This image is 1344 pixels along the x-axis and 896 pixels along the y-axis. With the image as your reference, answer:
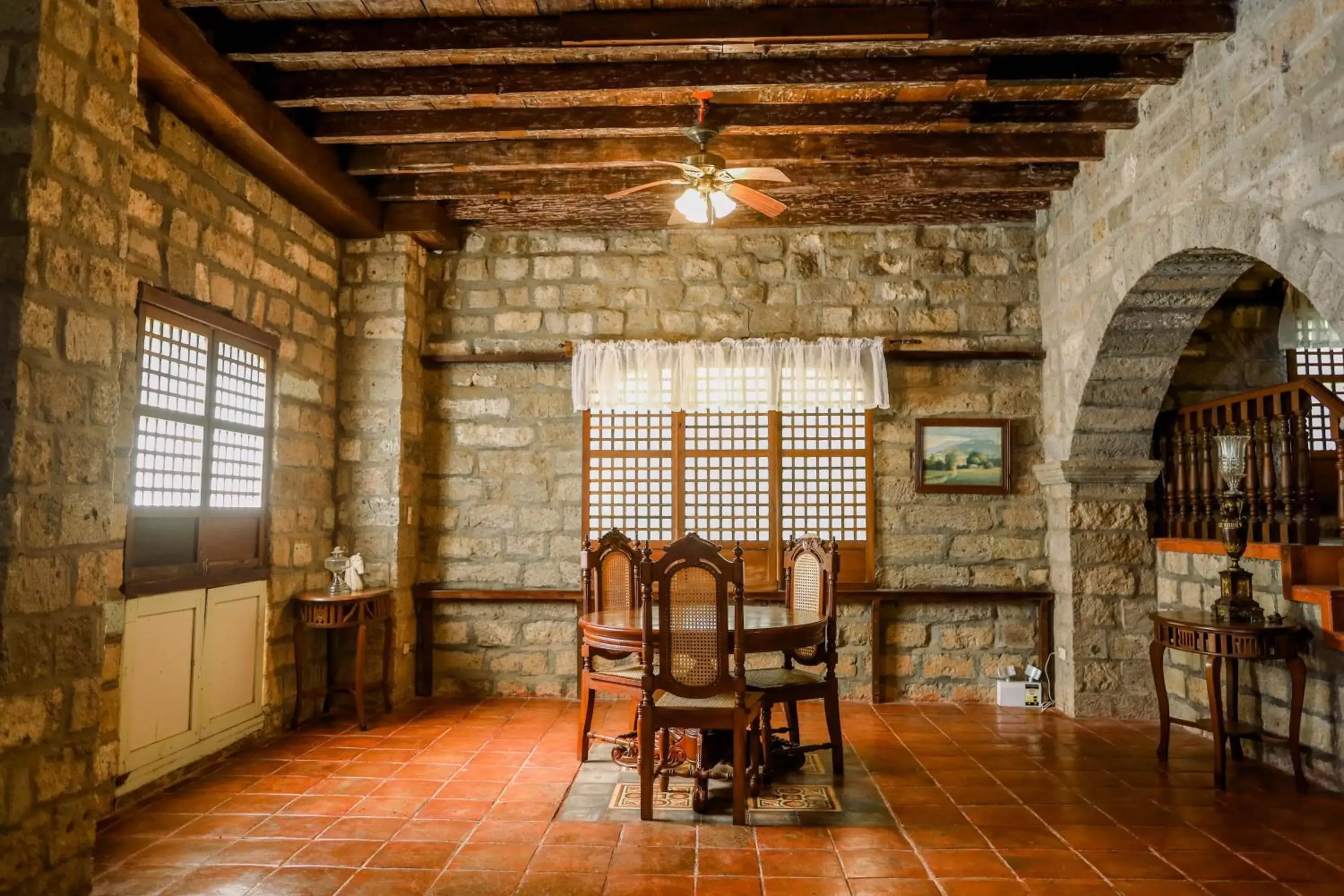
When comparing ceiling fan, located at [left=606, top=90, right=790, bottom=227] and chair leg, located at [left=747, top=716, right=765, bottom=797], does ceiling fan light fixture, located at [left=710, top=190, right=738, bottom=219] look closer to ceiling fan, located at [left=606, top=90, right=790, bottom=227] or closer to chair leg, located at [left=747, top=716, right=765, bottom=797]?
ceiling fan, located at [left=606, top=90, right=790, bottom=227]

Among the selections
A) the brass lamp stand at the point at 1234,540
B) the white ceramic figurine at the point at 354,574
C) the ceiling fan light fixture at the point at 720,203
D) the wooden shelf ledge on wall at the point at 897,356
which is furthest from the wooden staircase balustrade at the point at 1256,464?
the white ceramic figurine at the point at 354,574

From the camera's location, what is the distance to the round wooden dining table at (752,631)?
12.5ft

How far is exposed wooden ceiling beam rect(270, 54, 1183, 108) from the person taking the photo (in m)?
4.12

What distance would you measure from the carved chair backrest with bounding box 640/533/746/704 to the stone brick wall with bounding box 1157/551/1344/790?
9.09 ft

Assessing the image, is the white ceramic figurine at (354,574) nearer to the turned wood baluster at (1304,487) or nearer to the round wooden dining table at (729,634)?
the round wooden dining table at (729,634)

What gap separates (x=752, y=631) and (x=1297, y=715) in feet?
8.26

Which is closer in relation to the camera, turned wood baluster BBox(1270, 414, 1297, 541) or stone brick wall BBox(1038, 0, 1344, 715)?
stone brick wall BBox(1038, 0, 1344, 715)

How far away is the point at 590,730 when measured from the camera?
4891 mm

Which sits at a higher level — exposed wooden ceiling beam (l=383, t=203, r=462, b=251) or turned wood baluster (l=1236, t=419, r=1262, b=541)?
exposed wooden ceiling beam (l=383, t=203, r=462, b=251)

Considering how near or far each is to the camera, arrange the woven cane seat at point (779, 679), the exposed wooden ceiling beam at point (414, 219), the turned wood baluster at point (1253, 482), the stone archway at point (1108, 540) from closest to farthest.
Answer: the woven cane seat at point (779, 679)
the turned wood baluster at point (1253, 482)
the stone archway at point (1108, 540)
the exposed wooden ceiling beam at point (414, 219)

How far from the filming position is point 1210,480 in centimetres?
516

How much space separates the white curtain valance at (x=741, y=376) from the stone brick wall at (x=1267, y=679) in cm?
206

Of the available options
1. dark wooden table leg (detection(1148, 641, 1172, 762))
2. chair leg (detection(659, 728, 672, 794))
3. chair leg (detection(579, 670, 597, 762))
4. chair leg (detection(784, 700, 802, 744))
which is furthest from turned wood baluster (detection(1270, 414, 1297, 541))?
chair leg (detection(579, 670, 597, 762))

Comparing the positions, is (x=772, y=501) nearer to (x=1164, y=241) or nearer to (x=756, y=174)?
(x=756, y=174)
